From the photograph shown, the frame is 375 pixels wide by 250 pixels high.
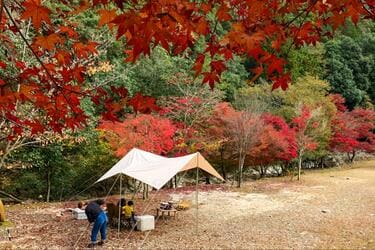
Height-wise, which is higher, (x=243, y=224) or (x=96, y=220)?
(x=96, y=220)

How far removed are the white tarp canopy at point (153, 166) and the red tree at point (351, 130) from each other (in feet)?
55.6

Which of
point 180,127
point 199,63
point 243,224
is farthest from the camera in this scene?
point 180,127

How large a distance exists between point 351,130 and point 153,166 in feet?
63.4

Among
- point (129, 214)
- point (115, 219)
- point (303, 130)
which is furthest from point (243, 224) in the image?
point (303, 130)

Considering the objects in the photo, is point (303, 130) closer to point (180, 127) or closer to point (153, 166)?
point (180, 127)

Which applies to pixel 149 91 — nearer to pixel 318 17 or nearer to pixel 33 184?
pixel 33 184

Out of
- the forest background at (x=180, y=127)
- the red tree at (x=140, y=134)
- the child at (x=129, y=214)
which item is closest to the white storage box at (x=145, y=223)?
the child at (x=129, y=214)

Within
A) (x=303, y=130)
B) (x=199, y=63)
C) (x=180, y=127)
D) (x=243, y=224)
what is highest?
(x=303, y=130)

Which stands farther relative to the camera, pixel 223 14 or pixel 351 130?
pixel 351 130

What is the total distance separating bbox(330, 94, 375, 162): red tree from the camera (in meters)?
25.1

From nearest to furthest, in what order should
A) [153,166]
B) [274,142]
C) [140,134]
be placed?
[153,166] → [140,134] → [274,142]

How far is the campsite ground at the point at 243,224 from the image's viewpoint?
860cm

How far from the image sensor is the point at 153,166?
10211 mm

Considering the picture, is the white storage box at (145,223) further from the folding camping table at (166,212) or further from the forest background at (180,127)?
the forest background at (180,127)
